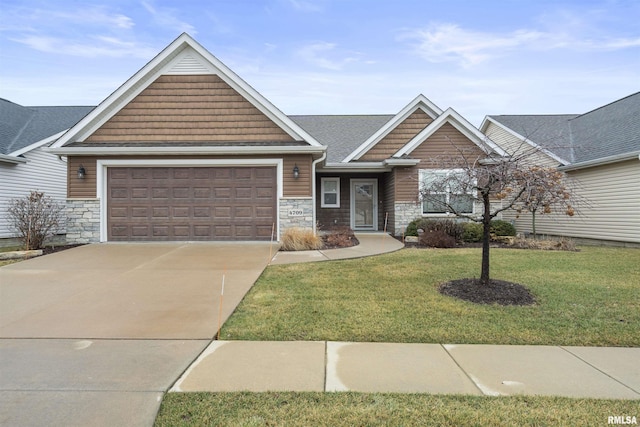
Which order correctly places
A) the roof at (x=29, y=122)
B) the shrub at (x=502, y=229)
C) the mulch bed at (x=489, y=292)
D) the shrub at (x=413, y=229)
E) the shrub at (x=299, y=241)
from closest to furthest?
the mulch bed at (x=489, y=292)
the shrub at (x=299, y=241)
the shrub at (x=502, y=229)
the shrub at (x=413, y=229)
the roof at (x=29, y=122)

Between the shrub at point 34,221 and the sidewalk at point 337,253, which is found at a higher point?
the shrub at point 34,221

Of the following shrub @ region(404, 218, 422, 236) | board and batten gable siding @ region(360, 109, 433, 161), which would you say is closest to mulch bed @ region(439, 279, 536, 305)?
shrub @ region(404, 218, 422, 236)

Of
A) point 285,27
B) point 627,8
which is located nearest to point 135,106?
point 285,27

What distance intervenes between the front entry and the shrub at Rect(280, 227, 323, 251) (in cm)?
623

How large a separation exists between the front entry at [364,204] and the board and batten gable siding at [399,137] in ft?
5.93

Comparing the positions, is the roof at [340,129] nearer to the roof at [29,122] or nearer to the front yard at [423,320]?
the front yard at [423,320]

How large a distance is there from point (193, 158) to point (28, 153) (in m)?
8.75

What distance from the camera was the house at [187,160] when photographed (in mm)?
11961

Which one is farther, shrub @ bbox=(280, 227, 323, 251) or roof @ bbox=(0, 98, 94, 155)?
roof @ bbox=(0, 98, 94, 155)

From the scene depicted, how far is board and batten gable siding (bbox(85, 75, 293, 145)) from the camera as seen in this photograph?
40.2ft

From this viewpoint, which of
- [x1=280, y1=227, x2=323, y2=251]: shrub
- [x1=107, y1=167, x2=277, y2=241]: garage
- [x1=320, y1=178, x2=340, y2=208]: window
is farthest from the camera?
[x1=320, y1=178, x2=340, y2=208]: window

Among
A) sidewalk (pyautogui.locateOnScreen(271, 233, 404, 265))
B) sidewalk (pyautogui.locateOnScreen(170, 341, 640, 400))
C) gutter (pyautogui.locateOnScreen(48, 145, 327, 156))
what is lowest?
sidewalk (pyautogui.locateOnScreen(170, 341, 640, 400))

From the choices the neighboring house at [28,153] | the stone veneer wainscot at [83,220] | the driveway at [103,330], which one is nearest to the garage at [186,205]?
the stone veneer wainscot at [83,220]

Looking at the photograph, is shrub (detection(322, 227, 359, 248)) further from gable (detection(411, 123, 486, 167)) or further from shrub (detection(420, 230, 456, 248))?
gable (detection(411, 123, 486, 167))
